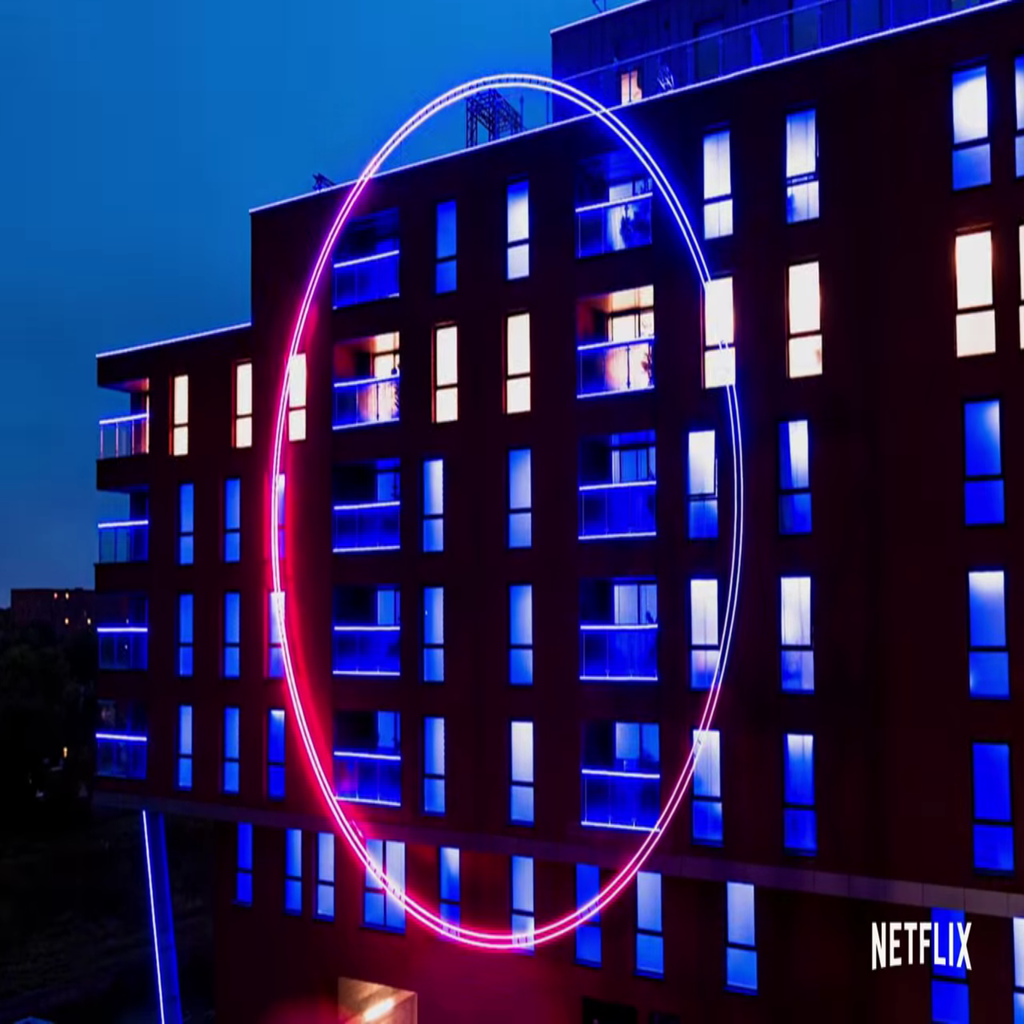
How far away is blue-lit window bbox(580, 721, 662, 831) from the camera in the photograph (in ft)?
55.1

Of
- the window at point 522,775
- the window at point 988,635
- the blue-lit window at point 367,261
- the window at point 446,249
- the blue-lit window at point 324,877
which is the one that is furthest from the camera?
the blue-lit window at point 324,877

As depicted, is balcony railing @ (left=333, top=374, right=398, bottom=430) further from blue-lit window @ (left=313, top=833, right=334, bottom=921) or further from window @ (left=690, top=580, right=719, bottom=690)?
blue-lit window @ (left=313, top=833, right=334, bottom=921)

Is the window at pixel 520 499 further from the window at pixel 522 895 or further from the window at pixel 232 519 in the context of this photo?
the window at pixel 232 519

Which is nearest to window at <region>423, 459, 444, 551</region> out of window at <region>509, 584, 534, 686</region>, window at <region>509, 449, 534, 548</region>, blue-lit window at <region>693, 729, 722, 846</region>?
window at <region>509, 449, 534, 548</region>

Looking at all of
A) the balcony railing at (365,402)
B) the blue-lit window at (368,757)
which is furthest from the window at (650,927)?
the balcony railing at (365,402)

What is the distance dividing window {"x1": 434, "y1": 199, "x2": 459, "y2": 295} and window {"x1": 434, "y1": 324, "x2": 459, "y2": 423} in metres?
0.77

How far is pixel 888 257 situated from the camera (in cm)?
1514

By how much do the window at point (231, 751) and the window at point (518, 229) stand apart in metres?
9.99

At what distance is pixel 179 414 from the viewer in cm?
2317

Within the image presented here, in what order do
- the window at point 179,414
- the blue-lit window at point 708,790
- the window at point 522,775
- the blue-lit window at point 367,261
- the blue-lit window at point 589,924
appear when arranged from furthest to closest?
the window at point 179,414 → the blue-lit window at point 367,261 → the window at point 522,775 → the blue-lit window at point 589,924 → the blue-lit window at point 708,790

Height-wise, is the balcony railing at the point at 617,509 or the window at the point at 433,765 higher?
the balcony railing at the point at 617,509

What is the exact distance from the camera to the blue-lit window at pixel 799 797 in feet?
50.9

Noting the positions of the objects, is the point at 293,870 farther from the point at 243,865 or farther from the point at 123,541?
the point at 123,541

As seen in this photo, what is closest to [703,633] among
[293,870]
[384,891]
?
[384,891]
